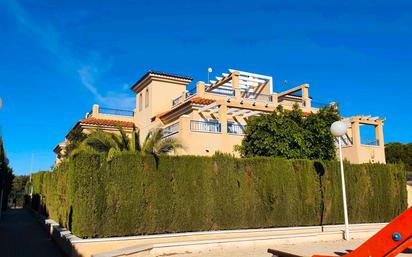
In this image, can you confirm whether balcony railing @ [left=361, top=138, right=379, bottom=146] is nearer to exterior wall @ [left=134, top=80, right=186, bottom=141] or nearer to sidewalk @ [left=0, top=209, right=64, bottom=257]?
exterior wall @ [left=134, top=80, right=186, bottom=141]

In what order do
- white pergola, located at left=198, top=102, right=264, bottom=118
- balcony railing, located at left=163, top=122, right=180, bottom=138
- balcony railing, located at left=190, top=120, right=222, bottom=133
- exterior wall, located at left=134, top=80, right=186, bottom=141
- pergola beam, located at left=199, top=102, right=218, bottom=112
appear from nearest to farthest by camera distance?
balcony railing, located at left=163, top=122, right=180, bottom=138
balcony railing, located at left=190, top=120, right=222, bottom=133
pergola beam, located at left=199, top=102, right=218, bottom=112
white pergola, located at left=198, top=102, right=264, bottom=118
exterior wall, located at left=134, top=80, right=186, bottom=141

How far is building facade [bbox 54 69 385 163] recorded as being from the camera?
21.9m

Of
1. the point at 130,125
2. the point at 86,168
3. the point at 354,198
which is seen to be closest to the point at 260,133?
the point at 354,198

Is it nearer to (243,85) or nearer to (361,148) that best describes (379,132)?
(361,148)

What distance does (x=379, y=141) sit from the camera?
29.2 metres

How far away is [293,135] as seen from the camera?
18.3 meters

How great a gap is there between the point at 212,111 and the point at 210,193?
39.1ft

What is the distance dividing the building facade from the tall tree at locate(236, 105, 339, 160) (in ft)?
8.83

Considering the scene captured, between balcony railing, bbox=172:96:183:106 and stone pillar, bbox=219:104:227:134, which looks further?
balcony railing, bbox=172:96:183:106

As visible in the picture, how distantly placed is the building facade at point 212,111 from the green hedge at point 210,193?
263 inches

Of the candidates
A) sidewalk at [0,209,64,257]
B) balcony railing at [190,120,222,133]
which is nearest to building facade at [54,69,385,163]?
balcony railing at [190,120,222,133]

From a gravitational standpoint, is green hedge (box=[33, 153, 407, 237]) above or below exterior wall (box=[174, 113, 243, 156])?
below

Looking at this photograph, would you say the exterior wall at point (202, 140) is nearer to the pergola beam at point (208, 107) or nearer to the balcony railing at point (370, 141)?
the pergola beam at point (208, 107)

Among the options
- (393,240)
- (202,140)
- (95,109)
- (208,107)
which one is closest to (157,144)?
(202,140)
